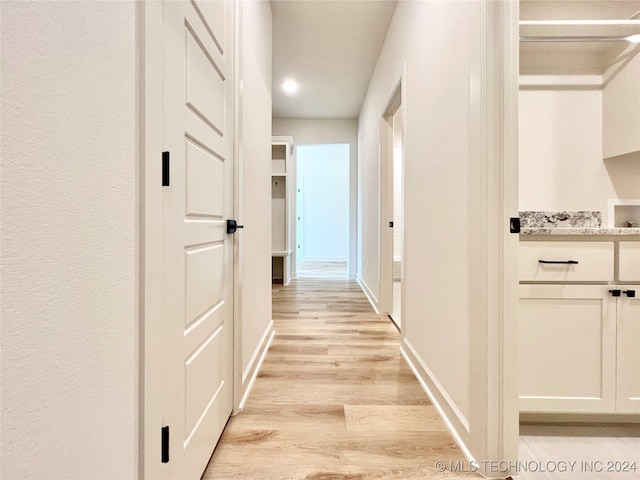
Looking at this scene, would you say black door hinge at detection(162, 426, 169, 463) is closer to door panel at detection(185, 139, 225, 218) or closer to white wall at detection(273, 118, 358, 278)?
door panel at detection(185, 139, 225, 218)

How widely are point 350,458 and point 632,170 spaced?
2058mm

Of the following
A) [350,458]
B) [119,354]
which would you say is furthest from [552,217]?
[119,354]

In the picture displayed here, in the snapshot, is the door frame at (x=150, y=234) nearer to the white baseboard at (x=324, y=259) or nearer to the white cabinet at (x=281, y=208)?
the white cabinet at (x=281, y=208)

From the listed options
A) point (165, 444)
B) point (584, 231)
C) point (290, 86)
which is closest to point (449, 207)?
point (584, 231)

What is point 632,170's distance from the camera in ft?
5.51

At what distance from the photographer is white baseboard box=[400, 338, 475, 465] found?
128 cm

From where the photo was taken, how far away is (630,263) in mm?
1368

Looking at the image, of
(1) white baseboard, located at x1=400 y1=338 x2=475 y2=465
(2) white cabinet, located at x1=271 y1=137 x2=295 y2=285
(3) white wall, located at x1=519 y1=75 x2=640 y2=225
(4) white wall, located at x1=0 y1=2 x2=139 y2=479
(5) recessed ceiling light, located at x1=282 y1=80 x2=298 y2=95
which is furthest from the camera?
(2) white cabinet, located at x1=271 y1=137 x2=295 y2=285

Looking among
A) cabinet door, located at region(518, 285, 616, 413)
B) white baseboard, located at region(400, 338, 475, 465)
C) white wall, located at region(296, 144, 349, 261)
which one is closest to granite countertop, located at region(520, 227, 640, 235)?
cabinet door, located at region(518, 285, 616, 413)

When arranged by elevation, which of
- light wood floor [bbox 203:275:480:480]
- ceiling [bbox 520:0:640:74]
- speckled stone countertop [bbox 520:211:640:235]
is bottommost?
light wood floor [bbox 203:275:480:480]

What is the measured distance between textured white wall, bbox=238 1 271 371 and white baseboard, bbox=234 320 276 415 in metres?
0.04

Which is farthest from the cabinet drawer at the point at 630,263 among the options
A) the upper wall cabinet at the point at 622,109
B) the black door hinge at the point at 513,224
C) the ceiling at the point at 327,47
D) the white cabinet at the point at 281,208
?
the white cabinet at the point at 281,208

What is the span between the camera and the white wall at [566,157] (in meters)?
1.67

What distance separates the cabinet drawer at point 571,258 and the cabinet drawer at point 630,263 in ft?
0.15
